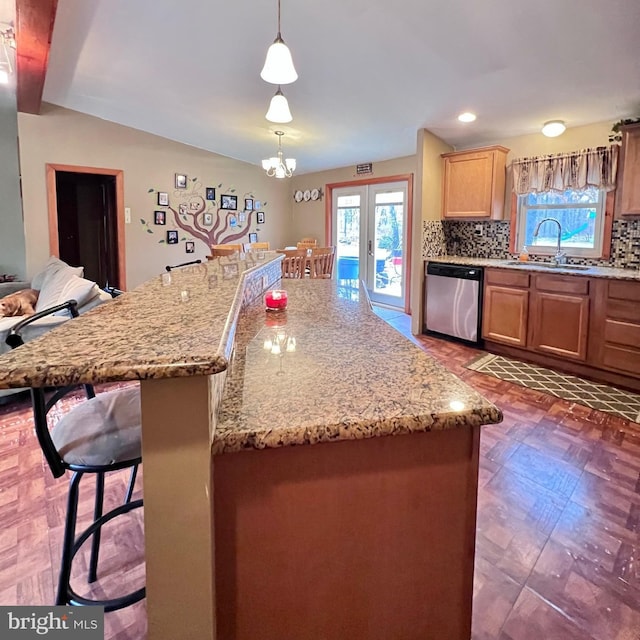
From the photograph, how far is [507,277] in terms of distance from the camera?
397 centimetres

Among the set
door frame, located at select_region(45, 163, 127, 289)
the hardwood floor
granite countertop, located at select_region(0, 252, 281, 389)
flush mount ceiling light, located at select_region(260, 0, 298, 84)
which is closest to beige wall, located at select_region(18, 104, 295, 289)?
door frame, located at select_region(45, 163, 127, 289)

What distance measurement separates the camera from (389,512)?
2.76 feet

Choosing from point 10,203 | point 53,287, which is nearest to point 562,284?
point 53,287

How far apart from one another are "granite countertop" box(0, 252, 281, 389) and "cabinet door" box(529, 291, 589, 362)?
11.1 ft

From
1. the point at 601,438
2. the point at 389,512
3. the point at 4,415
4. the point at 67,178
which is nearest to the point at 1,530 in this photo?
the point at 4,415

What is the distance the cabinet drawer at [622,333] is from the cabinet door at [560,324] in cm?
16

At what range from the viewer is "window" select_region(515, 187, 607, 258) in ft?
12.8

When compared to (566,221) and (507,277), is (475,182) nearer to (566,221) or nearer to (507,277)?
(566,221)

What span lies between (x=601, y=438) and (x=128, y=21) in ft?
13.7

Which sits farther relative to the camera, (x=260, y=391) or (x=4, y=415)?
(x=4, y=415)

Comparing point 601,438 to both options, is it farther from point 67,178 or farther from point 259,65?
point 67,178

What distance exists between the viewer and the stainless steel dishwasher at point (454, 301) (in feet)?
14.0

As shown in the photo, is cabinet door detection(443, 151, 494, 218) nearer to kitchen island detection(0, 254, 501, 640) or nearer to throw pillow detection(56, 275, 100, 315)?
throw pillow detection(56, 275, 100, 315)

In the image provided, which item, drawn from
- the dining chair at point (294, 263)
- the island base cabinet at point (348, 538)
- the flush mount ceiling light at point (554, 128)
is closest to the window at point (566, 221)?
the flush mount ceiling light at point (554, 128)
